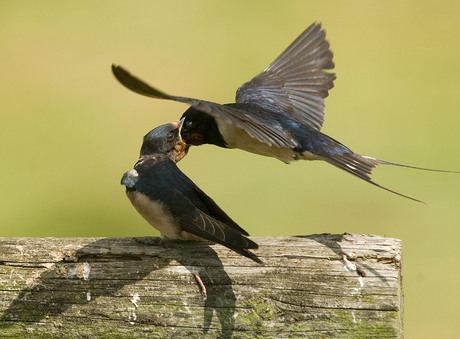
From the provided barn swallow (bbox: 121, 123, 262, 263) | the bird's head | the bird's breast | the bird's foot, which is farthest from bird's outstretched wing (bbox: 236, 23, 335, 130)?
the bird's foot

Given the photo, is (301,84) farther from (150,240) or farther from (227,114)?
(150,240)

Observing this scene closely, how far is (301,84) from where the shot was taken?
13.5 feet

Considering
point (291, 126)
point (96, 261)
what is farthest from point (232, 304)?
point (291, 126)

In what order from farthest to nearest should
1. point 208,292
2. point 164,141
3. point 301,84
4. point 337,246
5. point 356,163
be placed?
point 301,84 → point 356,163 → point 164,141 → point 337,246 → point 208,292

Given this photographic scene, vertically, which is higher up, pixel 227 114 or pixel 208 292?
pixel 227 114

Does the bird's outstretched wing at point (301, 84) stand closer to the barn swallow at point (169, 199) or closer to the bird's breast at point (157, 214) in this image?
the barn swallow at point (169, 199)

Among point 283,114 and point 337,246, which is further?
point 283,114

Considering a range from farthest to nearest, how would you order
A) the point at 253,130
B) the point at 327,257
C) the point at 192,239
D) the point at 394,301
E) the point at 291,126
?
the point at 291,126 → the point at 253,130 → the point at 192,239 → the point at 327,257 → the point at 394,301

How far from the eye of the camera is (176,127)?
117 inches

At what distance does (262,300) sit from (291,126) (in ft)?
5.37

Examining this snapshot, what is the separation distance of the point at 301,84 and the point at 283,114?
0.47m

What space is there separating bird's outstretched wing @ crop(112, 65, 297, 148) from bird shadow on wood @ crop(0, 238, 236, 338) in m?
0.49

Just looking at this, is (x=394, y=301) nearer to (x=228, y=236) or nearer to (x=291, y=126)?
(x=228, y=236)

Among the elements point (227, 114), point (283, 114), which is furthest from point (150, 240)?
point (283, 114)
